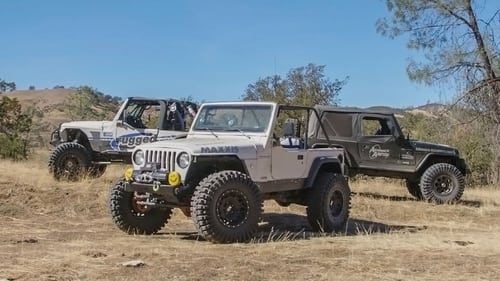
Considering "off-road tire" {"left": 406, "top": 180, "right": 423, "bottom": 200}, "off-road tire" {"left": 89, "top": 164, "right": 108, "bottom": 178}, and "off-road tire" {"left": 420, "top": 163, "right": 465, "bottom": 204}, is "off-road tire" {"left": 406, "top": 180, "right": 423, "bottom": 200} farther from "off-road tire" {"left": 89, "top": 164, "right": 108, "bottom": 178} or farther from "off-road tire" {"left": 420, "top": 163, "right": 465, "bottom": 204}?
"off-road tire" {"left": 89, "top": 164, "right": 108, "bottom": 178}

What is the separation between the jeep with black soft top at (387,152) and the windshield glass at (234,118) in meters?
4.95

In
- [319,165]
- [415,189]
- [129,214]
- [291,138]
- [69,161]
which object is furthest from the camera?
[415,189]

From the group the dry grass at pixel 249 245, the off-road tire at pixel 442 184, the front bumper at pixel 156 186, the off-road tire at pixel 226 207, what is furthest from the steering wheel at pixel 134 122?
the off-road tire at pixel 226 207

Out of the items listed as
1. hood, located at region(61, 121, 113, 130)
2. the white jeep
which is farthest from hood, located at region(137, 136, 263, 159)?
hood, located at region(61, 121, 113, 130)

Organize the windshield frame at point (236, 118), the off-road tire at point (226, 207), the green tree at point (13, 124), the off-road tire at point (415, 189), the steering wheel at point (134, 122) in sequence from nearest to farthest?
the off-road tire at point (226, 207) → the windshield frame at point (236, 118) → the steering wheel at point (134, 122) → the off-road tire at point (415, 189) → the green tree at point (13, 124)

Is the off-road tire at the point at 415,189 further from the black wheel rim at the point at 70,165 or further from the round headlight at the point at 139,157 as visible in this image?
the round headlight at the point at 139,157

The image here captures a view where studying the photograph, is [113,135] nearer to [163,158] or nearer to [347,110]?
[347,110]

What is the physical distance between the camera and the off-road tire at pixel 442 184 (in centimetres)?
1465

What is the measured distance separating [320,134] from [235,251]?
7.17 meters

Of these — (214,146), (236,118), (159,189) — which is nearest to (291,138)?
(236,118)

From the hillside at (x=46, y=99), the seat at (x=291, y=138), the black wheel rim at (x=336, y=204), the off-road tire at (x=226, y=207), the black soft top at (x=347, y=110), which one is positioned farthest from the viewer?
the hillside at (x=46, y=99)

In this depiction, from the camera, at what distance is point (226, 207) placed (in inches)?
325

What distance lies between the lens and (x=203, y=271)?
6406 mm

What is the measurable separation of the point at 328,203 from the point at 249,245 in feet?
6.94
